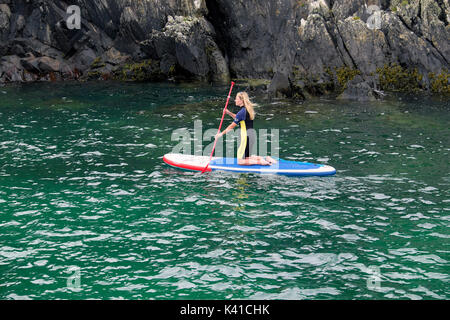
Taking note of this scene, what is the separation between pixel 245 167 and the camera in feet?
64.2

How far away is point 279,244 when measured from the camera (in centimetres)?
1323

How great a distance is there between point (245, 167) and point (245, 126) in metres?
1.53

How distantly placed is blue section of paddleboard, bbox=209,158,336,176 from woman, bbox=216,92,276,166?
218 millimetres

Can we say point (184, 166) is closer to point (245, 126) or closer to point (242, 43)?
point (245, 126)

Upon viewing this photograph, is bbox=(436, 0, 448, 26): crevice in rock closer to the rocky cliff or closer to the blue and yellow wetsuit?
the rocky cliff

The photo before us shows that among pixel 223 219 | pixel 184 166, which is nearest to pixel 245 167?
pixel 184 166

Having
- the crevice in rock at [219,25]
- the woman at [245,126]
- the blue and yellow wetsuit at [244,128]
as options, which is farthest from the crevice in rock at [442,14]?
the blue and yellow wetsuit at [244,128]

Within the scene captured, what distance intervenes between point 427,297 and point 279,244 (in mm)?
3818

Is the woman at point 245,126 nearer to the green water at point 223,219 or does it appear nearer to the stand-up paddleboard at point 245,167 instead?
the stand-up paddleboard at point 245,167

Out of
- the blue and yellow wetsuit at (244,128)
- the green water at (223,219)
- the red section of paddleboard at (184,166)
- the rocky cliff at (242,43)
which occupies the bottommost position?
the green water at (223,219)

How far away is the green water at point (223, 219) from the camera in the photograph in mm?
11336

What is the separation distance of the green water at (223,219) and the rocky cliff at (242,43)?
42.5ft

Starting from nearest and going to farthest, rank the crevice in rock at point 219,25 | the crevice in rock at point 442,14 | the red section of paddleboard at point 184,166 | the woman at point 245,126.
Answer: the woman at point 245,126 < the red section of paddleboard at point 184,166 < the crevice in rock at point 442,14 < the crevice in rock at point 219,25
